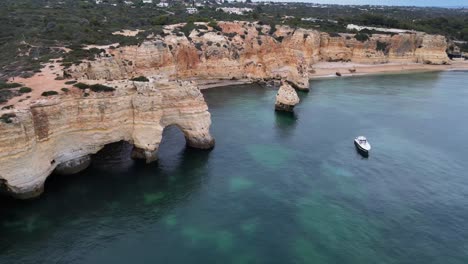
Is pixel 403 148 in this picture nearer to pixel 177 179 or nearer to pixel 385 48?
pixel 177 179

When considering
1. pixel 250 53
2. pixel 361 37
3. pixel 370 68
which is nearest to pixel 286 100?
pixel 250 53

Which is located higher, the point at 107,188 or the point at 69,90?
the point at 69,90

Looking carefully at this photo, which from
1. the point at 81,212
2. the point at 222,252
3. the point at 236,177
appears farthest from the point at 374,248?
the point at 81,212

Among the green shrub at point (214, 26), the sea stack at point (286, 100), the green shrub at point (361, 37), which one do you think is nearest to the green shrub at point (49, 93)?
the sea stack at point (286, 100)

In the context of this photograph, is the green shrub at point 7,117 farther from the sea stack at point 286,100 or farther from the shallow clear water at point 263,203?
the sea stack at point 286,100

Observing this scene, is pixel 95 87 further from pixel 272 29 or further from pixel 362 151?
pixel 272 29

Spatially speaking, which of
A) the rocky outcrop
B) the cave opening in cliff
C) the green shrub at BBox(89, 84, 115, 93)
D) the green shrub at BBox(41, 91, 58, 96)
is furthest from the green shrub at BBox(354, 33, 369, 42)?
the green shrub at BBox(41, 91, 58, 96)
